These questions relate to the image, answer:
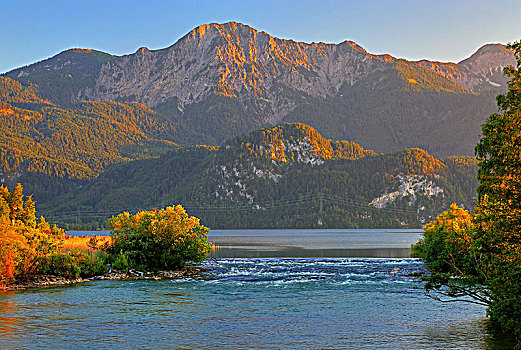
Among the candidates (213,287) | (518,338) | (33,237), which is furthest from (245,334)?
(33,237)

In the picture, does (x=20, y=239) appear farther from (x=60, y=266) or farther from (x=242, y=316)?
(x=242, y=316)

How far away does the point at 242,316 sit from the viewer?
42156 mm

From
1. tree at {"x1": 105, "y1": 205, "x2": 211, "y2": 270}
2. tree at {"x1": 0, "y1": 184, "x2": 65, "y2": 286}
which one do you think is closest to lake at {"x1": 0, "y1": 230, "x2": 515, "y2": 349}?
tree at {"x1": 0, "y1": 184, "x2": 65, "y2": 286}

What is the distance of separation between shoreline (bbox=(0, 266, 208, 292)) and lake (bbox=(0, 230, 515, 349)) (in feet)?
9.52

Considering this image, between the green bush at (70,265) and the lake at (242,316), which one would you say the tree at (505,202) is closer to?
the lake at (242,316)

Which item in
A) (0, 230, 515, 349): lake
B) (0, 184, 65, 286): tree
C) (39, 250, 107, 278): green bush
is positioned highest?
(0, 184, 65, 286): tree

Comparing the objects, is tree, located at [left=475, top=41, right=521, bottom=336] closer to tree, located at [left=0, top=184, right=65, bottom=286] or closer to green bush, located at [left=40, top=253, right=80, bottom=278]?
tree, located at [left=0, top=184, right=65, bottom=286]

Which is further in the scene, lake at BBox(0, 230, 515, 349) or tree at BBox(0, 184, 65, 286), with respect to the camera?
tree at BBox(0, 184, 65, 286)

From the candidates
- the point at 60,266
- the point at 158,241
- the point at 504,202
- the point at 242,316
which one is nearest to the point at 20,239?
the point at 60,266

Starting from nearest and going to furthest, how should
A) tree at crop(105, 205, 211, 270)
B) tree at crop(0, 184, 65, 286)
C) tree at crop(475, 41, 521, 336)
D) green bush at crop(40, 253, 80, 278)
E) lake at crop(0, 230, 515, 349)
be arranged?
tree at crop(475, 41, 521, 336) → lake at crop(0, 230, 515, 349) → tree at crop(0, 184, 65, 286) → green bush at crop(40, 253, 80, 278) → tree at crop(105, 205, 211, 270)

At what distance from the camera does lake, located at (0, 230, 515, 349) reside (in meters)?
33.3

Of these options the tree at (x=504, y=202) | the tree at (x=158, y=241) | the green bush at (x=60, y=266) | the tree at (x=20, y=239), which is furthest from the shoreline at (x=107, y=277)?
the tree at (x=504, y=202)

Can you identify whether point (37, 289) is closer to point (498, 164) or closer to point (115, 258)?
point (115, 258)

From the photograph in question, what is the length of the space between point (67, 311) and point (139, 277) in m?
25.6
